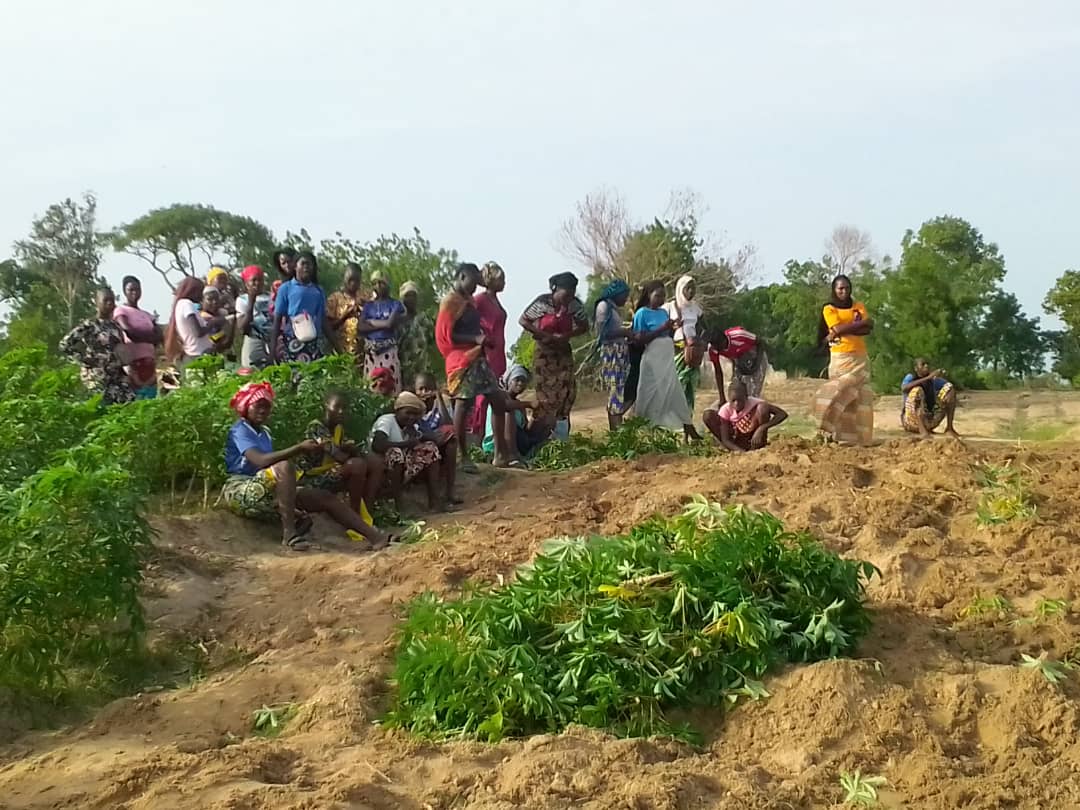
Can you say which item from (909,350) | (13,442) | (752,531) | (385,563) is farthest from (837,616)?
(909,350)

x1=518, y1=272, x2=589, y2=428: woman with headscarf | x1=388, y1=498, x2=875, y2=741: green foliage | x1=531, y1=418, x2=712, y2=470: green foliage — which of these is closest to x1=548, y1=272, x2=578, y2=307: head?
x1=518, y1=272, x2=589, y2=428: woman with headscarf

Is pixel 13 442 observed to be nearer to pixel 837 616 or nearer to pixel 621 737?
pixel 621 737

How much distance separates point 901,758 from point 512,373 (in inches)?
242

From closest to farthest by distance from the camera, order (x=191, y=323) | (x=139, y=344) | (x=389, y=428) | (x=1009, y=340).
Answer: (x=389, y=428), (x=139, y=344), (x=191, y=323), (x=1009, y=340)

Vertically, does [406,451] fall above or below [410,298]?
below

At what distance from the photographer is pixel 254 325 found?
894 centimetres

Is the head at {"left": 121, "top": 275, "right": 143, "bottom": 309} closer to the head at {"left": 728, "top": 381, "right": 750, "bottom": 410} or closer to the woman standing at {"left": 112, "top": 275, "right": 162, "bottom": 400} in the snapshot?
the woman standing at {"left": 112, "top": 275, "right": 162, "bottom": 400}

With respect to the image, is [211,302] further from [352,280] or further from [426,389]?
[426,389]

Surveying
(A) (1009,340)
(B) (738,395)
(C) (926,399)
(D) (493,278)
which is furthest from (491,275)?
(A) (1009,340)

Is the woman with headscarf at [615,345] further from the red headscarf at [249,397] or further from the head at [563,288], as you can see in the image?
the red headscarf at [249,397]

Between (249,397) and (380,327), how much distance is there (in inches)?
99.1

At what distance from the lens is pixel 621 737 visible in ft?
12.7

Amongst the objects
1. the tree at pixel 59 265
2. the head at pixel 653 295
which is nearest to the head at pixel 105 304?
the head at pixel 653 295

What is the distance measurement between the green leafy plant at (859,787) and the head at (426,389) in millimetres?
5066
